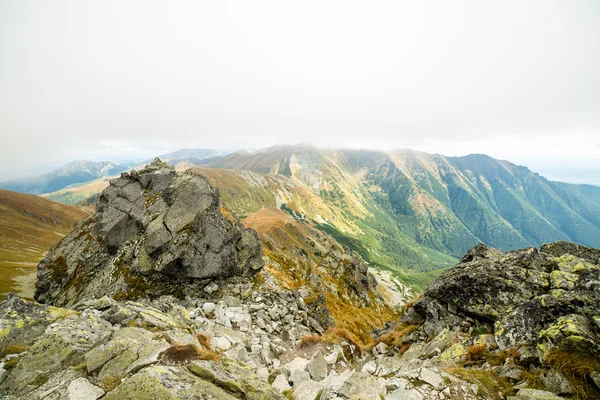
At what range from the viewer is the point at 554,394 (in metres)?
8.66

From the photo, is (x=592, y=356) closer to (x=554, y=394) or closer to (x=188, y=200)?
(x=554, y=394)

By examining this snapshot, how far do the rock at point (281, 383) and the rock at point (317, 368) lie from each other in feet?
6.52

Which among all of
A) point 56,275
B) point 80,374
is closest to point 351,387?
point 80,374

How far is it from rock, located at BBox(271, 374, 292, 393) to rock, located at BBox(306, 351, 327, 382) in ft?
6.52

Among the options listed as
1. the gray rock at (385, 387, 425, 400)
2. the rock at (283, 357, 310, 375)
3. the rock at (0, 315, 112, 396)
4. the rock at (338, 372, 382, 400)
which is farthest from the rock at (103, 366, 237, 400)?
the rock at (283, 357, 310, 375)

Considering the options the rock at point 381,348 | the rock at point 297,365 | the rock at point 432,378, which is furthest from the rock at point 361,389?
the rock at point 381,348

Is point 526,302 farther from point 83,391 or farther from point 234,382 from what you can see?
point 83,391

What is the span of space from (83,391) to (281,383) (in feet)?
26.2

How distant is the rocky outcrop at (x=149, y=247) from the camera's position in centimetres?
2609

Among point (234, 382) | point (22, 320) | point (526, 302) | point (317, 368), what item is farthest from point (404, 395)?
point (22, 320)

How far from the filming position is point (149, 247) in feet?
87.6

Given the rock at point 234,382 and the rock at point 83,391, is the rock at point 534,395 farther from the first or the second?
the rock at point 83,391

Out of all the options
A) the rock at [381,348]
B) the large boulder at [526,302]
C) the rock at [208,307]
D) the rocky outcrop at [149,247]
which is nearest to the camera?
the large boulder at [526,302]

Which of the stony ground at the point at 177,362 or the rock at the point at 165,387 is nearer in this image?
the rock at the point at 165,387
